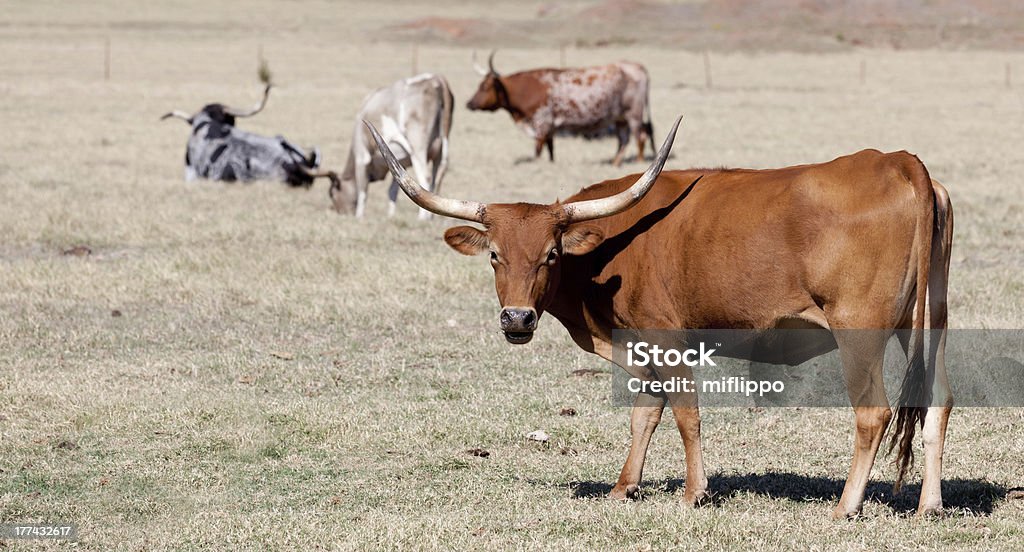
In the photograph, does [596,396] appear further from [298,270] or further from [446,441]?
[298,270]

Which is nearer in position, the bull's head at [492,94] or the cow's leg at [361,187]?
the cow's leg at [361,187]

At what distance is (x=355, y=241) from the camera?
13.0 metres

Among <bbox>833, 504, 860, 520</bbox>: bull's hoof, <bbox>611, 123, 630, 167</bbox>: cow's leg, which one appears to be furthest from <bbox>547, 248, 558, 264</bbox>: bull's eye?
<bbox>611, 123, 630, 167</bbox>: cow's leg

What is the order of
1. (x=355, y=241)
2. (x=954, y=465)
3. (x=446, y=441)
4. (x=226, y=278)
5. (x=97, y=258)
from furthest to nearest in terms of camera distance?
(x=355, y=241) → (x=97, y=258) → (x=226, y=278) → (x=446, y=441) → (x=954, y=465)

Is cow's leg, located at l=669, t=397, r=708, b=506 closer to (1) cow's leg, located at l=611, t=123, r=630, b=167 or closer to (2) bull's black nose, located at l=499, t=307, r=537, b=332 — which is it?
(2) bull's black nose, located at l=499, t=307, r=537, b=332

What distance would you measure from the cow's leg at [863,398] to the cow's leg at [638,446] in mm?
1001

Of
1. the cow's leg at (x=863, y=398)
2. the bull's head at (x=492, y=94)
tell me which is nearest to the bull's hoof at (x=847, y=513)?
the cow's leg at (x=863, y=398)

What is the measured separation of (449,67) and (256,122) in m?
15.9

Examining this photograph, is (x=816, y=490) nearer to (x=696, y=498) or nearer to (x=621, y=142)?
(x=696, y=498)

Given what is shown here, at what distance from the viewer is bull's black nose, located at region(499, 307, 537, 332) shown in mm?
5551

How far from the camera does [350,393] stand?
321 inches

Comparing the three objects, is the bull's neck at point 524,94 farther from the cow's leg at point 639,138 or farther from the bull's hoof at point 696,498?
the bull's hoof at point 696,498

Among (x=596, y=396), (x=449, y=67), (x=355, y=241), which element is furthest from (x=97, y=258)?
(x=449, y=67)

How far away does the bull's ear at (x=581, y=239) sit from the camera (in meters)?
5.94
